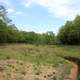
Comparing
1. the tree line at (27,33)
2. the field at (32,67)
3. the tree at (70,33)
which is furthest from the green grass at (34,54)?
the tree at (70,33)

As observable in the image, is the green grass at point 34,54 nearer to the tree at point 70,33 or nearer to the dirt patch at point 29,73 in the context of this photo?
the dirt patch at point 29,73

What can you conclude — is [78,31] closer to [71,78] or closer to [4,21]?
[4,21]

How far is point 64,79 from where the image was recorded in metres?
15.6

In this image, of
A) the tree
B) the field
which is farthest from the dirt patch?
the tree

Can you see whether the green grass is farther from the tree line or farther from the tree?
the tree

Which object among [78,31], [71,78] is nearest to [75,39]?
[78,31]

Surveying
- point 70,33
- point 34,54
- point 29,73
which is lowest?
point 29,73

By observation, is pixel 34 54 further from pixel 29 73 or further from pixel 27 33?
pixel 27 33

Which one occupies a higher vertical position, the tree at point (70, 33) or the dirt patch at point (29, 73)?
the tree at point (70, 33)

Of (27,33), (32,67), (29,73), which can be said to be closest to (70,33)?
(27,33)

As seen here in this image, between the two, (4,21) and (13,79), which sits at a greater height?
(4,21)

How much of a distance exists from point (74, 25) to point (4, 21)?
18.6 m

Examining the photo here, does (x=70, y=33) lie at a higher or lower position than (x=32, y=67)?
higher

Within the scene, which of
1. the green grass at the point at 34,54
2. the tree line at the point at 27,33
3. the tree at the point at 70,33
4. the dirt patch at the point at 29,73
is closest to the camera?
the dirt patch at the point at 29,73
